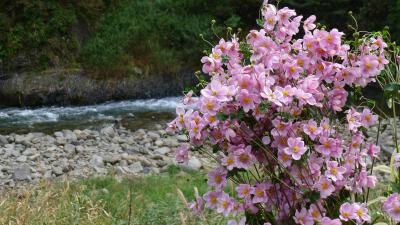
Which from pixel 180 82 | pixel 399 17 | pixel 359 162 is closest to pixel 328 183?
pixel 359 162

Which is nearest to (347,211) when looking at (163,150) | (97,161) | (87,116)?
(97,161)

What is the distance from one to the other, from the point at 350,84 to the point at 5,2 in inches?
484

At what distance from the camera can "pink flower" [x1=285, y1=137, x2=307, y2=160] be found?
1.77 meters

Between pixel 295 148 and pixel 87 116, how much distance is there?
9.44 metres

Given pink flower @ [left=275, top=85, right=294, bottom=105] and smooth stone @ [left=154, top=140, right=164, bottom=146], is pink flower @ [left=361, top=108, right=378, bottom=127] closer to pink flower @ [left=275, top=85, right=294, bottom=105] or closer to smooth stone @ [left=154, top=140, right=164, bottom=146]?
pink flower @ [left=275, top=85, right=294, bottom=105]

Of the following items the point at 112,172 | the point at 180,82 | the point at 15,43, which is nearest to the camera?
the point at 112,172

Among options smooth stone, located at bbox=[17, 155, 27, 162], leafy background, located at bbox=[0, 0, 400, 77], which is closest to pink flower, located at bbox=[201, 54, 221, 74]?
smooth stone, located at bbox=[17, 155, 27, 162]

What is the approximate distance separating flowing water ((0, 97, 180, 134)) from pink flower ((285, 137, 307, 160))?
8.19 meters

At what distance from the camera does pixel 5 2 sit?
42.7ft

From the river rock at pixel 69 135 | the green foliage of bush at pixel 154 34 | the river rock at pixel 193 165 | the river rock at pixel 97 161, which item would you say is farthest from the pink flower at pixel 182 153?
the green foliage of bush at pixel 154 34

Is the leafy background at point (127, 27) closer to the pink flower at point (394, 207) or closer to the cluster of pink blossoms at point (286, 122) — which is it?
the cluster of pink blossoms at point (286, 122)

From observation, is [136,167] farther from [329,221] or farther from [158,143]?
[329,221]

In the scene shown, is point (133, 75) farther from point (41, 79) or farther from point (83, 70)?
point (41, 79)

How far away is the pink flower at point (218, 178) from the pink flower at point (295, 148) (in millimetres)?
252
